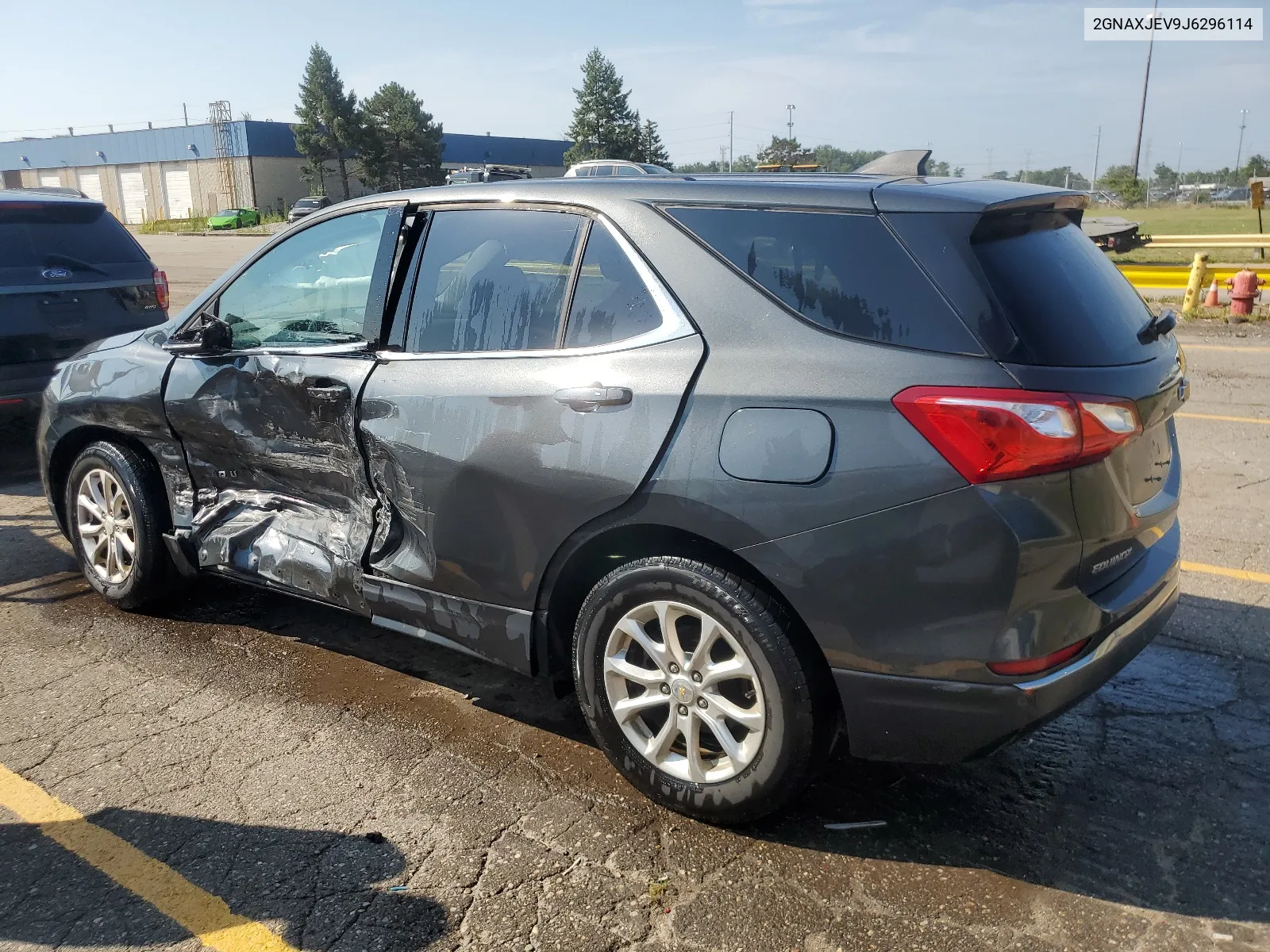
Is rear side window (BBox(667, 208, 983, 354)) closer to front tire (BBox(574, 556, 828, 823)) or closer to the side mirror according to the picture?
front tire (BBox(574, 556, 828, 823))

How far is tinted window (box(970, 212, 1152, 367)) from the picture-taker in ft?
8.41

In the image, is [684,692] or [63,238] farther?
[63,238]

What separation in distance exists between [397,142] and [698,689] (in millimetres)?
74874

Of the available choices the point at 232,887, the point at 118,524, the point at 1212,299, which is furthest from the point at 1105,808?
the point at 1212,299

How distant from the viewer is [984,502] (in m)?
2.42

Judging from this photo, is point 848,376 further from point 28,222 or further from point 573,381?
point 28,222

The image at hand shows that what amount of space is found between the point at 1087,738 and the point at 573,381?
6.86ft

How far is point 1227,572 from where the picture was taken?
4.78m

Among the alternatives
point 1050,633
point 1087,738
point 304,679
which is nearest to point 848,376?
point 1050,633

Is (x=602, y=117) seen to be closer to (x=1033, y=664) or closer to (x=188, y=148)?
(x=188, y=148)

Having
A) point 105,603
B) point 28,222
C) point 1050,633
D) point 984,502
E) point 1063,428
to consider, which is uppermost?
point 28,222

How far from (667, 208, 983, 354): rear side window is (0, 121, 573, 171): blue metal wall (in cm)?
Answer: 7389

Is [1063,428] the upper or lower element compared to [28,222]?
lower

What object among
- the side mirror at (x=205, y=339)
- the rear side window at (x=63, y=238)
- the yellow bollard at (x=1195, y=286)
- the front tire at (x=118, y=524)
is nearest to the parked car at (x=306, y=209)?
the side mirror at (x=205, y=339)
